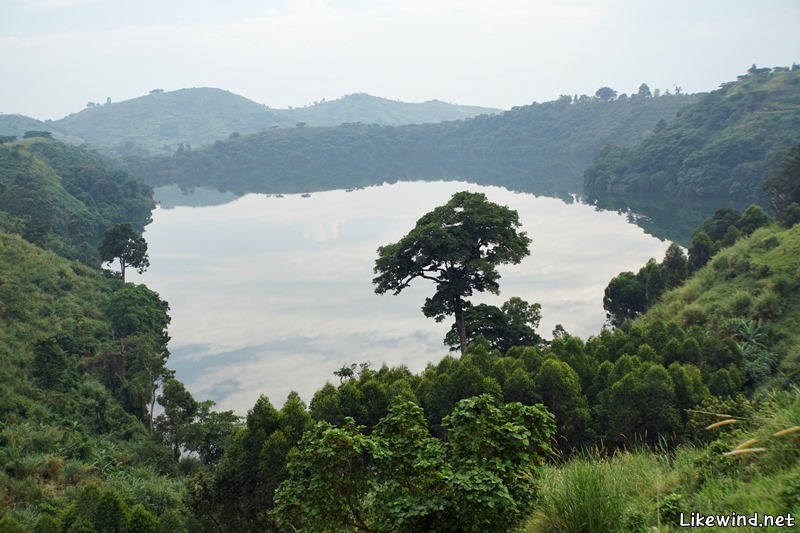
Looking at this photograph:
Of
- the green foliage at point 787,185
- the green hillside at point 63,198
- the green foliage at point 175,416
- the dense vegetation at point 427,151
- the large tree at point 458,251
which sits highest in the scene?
the dense vegetation at point 427,151

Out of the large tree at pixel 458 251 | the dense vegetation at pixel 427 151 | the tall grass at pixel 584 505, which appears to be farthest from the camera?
the dense vegetation at pixel 427 151

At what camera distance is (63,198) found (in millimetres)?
61750

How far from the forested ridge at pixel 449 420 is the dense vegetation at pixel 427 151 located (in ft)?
264

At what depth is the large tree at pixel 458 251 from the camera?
2514 centimetres

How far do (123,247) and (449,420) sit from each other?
44421 millimetres

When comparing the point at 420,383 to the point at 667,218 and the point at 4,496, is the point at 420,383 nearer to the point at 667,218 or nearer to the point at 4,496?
the point at 4,496

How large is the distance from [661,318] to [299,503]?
23.1 m

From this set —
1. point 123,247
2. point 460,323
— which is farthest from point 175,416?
point 123,247

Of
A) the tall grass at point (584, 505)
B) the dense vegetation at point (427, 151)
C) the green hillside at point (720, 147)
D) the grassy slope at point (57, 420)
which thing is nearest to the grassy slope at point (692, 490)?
the tall grass at point (584, 505)

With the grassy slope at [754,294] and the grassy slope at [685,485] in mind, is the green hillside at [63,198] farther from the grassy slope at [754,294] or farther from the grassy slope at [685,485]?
the grassy slope at [685,485]

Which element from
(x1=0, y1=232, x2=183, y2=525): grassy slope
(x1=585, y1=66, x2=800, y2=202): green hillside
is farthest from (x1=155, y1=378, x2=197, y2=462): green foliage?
(x1=585, y1=66, x2=800, y2=202): green hillside

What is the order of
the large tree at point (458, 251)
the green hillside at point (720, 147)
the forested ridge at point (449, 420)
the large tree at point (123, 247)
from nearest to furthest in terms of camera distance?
1. the forested ridge at point (449, 420)
2. the large tree at point (458, 251)
3. the large tree at point (123, 247)
4. the green hillside at point (720, 147)

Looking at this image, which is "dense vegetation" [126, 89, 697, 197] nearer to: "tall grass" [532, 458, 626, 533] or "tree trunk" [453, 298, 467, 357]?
"tree trunk" [453, 298, 467, 357]

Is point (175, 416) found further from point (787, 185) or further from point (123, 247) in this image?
point (787, 185)
